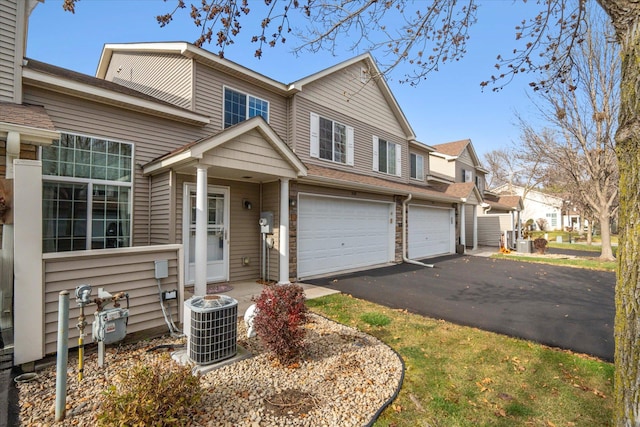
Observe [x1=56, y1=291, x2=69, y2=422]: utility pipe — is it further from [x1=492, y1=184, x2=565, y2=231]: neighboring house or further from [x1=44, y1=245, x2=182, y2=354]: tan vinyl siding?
[x1=492, y1=184, x2=565, y2=231]: neighboring house

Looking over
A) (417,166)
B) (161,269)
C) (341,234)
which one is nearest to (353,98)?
(341,234)

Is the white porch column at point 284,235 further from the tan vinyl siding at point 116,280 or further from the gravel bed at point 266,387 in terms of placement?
the gravel bed at point 266,387

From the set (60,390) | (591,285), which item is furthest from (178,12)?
(591,285)

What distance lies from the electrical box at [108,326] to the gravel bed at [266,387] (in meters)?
0.44

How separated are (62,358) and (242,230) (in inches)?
217

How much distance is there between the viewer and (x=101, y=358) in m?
3.44

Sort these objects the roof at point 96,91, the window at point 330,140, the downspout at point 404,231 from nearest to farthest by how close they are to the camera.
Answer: the roof at point 96,91 → the window at point 330,140 → the downspout at point 404,231

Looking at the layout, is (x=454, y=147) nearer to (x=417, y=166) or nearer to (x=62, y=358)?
(x=417, y=166)

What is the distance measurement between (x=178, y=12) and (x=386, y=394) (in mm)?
4636

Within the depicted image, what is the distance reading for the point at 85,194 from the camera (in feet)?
19.7

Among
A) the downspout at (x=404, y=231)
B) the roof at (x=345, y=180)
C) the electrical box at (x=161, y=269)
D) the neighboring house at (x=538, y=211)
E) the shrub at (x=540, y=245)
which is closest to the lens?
the electrical box at (x=161, y=269)

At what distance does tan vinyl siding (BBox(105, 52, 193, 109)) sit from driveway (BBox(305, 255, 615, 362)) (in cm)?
631

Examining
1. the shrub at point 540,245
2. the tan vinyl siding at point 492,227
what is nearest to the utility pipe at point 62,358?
the shrub at point 540,245

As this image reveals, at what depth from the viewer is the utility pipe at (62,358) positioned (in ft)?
8.59
